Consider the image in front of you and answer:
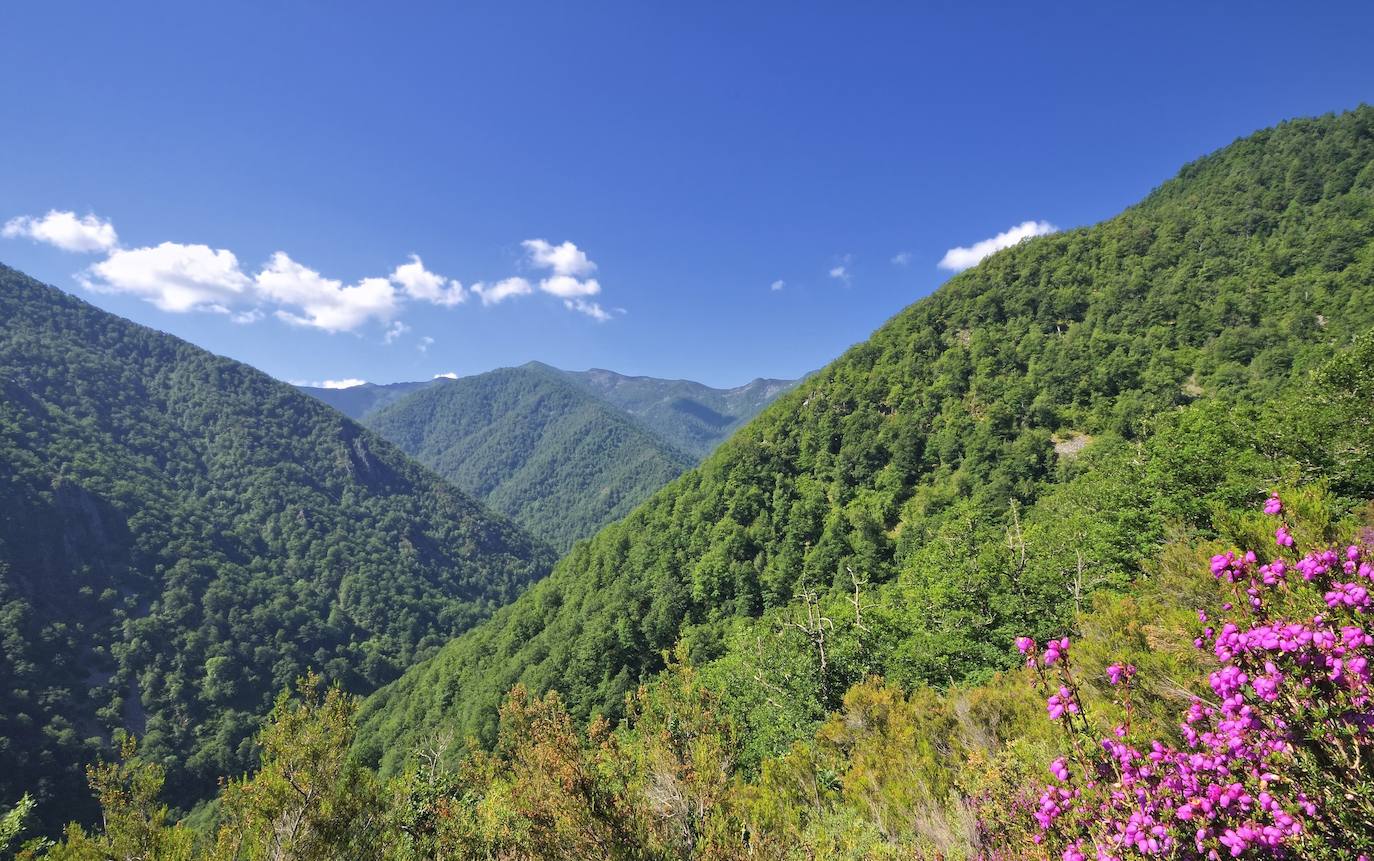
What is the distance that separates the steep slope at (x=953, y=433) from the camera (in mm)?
52344

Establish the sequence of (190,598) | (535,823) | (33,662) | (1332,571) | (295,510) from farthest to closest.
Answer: (295,510) → (190,598) → (33,662) → (535,823) → (1332,571)

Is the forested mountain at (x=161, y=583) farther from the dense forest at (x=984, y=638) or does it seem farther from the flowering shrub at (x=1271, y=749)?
the flowering shrub at (x=1271, y=749)

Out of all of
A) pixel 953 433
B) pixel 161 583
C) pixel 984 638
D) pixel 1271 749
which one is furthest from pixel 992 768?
pixel 161 583

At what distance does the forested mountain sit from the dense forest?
380 inches

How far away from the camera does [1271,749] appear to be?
12.0 ft

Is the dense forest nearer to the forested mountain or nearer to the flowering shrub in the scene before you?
the flowering shrub

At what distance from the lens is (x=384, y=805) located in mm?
9391

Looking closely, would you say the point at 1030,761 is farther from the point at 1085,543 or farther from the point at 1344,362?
the point at 1344,362

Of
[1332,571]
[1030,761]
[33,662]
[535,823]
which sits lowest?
[33,662]

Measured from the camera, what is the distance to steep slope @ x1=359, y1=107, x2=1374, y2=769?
5234cm

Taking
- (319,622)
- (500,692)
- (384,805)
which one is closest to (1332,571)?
(384,805)

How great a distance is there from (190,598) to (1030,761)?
165 meters

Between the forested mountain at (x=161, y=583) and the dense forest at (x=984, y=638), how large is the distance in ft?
31.7

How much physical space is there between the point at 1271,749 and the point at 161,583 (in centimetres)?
17686
